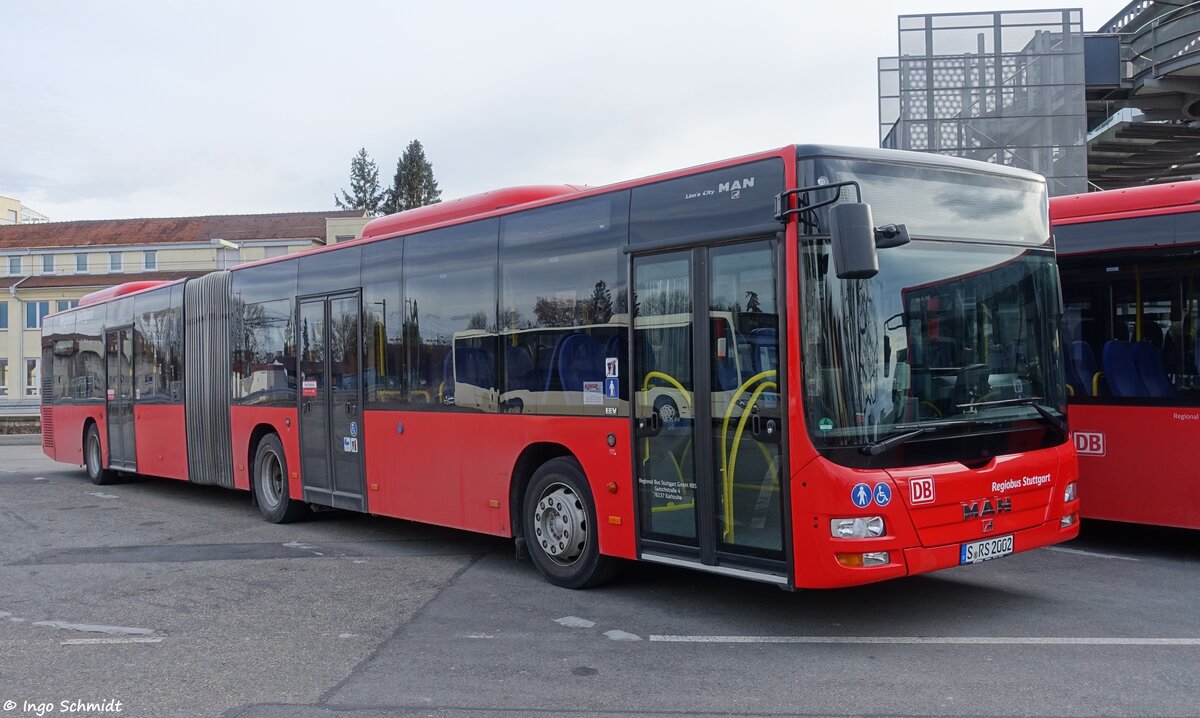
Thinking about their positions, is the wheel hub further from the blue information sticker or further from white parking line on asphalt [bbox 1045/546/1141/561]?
A: white parking line on asphalt [bbox 1045/546/1141/561]

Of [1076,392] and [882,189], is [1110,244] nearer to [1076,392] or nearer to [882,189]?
[1076,392]

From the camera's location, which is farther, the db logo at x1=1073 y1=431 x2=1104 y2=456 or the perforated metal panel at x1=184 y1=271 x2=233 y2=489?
the perforated metal panel at x1=184 y1=271 x2=233 y2=489

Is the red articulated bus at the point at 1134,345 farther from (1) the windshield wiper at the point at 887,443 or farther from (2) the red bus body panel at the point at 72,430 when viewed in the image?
(2) the red bus body panel at the point at 72,430

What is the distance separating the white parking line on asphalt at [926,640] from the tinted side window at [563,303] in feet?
6.07

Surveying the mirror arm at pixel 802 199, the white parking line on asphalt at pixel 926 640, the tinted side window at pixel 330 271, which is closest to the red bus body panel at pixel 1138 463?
the white parking line on asphalt at pixel 926 640

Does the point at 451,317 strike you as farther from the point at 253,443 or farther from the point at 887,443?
the point at 253,443

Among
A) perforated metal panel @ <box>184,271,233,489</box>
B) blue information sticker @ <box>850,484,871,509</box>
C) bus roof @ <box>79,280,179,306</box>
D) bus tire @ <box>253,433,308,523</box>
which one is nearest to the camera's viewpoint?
blue information sticker @ <box>850,484,871,509</box>

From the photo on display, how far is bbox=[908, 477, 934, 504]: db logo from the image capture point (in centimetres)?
645

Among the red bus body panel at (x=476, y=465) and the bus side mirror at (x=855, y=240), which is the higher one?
the bus side mirror at (x=855, y=240)

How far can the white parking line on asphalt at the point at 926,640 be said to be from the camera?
6.48 metres

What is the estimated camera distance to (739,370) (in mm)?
6934

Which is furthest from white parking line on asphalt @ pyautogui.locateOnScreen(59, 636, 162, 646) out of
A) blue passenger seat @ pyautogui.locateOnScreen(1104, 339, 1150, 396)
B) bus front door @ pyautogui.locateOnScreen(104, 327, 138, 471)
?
bus front door @ pyautogui.locateOnScreen(104, 327, 138, 471)

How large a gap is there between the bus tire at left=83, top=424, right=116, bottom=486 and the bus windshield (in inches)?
574

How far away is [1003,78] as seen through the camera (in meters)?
20.3
